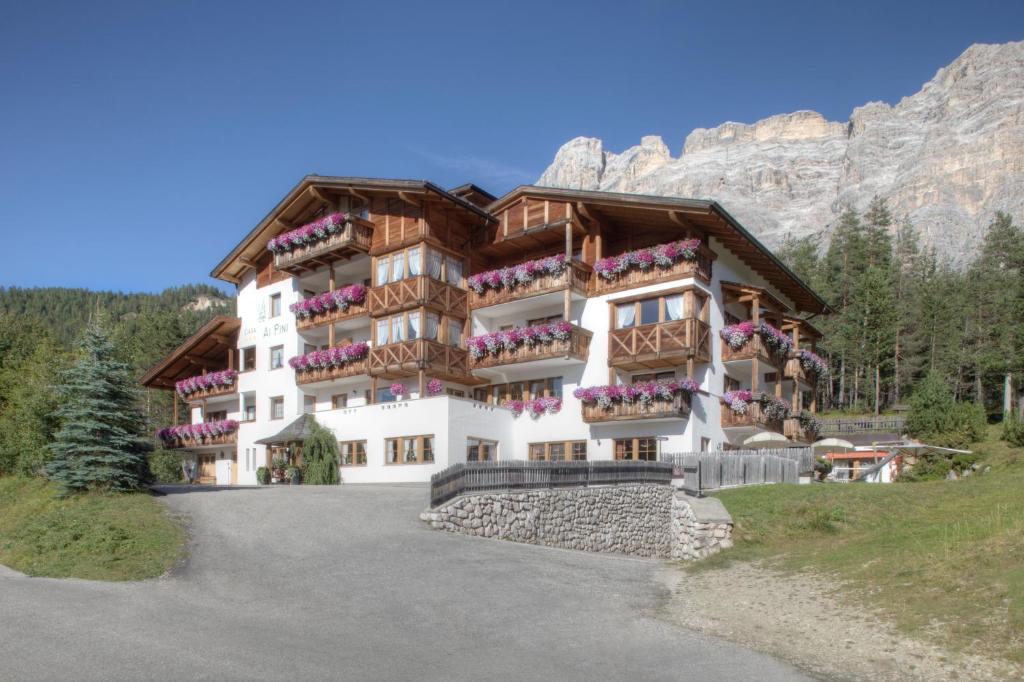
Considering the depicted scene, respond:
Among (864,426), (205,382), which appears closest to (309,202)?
(205,382)

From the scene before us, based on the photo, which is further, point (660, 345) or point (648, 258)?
point (648, 258)

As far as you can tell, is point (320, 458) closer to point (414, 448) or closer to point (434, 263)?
point (414, 448)

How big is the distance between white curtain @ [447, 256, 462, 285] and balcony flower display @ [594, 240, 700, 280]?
21.2ft

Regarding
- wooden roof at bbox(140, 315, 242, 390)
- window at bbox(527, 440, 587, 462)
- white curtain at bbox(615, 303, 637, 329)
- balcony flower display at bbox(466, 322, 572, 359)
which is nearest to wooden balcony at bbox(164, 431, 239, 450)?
wooden roof at bbox(140, 315, 242, 390)

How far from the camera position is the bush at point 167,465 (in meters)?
45.5

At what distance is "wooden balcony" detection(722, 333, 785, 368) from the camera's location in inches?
1226

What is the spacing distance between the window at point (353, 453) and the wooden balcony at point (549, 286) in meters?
7.89

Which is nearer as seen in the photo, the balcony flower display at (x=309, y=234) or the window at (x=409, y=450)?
the window at (x=409, y=450)

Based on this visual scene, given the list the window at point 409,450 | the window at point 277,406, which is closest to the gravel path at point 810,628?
the window at point 409,450

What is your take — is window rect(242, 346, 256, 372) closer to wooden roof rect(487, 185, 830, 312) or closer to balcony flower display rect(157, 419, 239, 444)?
balcony flower display rect(157, 419, 239, 444)

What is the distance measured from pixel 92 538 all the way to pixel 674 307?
21320 mm

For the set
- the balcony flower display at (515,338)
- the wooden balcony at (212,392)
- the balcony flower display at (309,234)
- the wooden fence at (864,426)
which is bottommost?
the wooden fence at (864,426)

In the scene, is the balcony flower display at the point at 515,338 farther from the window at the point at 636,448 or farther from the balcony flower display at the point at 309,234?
the balcony flower display at the point at 309,234

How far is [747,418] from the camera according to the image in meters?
30.7
